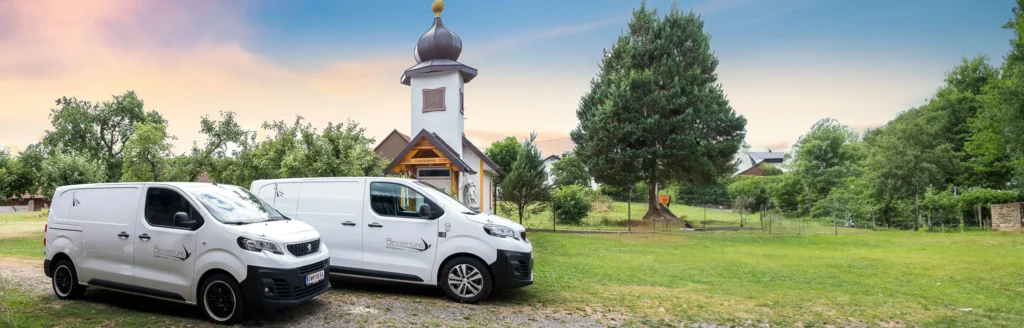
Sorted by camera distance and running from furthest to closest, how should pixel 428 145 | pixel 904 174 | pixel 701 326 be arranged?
pixel 904 174 → pixel 428 145 → pixel 701 326

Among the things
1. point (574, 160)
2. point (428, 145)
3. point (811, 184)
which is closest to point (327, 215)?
point (428, 145)

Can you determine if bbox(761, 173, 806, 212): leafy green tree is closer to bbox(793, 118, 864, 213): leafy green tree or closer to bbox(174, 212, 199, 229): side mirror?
bbox(793, 118, 864, 213): leafy green tree

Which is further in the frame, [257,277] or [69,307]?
[69,307]

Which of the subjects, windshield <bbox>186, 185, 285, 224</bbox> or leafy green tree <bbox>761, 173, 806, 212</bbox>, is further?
leafy green tree <bbox>761, 173, 806, 212</bbox>

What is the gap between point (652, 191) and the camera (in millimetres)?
32812

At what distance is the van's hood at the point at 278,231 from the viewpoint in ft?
19.1

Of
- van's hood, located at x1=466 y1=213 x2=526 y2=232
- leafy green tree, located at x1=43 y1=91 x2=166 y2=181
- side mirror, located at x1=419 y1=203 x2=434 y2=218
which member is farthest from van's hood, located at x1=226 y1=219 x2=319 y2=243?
leafy green tree, located at x1=43 y1=91 x2=166 y2=181

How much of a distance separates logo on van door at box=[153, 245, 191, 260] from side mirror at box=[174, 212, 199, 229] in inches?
10.7

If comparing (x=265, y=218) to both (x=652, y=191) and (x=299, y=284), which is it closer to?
(x=299, y=284)

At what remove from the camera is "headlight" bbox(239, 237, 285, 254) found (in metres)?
Answer: 5.75

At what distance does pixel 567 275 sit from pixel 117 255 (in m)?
7.50

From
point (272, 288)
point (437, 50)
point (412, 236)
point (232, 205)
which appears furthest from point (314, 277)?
point (437, 50)

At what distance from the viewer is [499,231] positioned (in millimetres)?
7180

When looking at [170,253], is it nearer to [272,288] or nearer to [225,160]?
[272,288]
